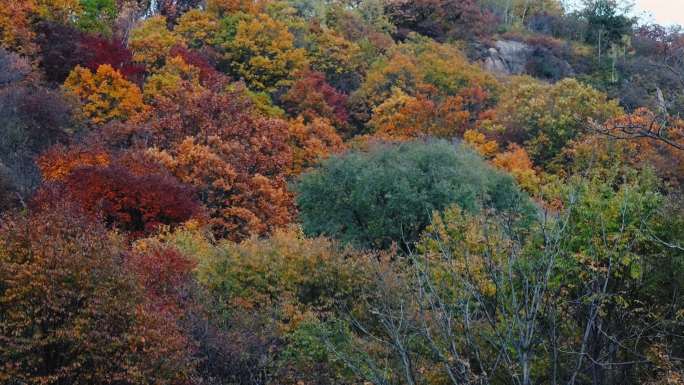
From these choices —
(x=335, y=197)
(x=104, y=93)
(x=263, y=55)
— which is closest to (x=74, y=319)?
(x=335, y=197)

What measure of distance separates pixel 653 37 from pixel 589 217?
191ft

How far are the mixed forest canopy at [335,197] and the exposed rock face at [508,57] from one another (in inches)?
11.9

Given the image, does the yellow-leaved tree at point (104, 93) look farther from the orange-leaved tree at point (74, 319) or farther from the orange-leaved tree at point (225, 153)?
the orange-leaved tree at point (74, 319)

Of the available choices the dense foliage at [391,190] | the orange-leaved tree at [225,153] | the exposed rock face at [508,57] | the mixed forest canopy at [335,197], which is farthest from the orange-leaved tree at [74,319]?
the exposed rock face at [508,57]

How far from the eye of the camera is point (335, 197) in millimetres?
29859

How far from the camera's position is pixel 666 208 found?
14.5 m

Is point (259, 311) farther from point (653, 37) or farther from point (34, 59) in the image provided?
point (653, 37)

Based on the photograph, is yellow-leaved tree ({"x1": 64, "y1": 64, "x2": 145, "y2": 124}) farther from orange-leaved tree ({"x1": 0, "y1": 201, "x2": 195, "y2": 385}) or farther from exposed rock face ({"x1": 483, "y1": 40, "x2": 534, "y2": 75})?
exposed rock face ({"x1": 483, "y1": 40, "x2": 534, "y2": 75})

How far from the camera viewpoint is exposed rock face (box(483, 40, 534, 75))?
59209 mm

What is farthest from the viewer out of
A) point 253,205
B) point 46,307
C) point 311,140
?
point 311,140

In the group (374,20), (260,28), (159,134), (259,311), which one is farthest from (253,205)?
(374,20)

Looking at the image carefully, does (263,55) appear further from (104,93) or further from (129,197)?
(129,197)

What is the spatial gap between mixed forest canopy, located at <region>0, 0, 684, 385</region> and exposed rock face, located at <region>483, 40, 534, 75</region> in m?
0.30

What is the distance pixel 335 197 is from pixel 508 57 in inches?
1378
